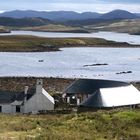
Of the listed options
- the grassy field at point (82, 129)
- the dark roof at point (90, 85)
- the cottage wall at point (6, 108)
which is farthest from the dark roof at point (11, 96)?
the grassy field at point (82, 129)

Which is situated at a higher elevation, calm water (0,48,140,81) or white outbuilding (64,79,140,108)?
white outbuilding (64,79,140,108)

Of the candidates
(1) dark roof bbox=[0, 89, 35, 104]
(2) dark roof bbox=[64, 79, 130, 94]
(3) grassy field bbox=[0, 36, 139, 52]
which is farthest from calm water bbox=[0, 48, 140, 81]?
(1) dark roof bbox=[0, 89, 35, 104]

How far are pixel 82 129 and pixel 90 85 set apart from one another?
2104cm

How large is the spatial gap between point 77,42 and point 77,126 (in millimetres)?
142688

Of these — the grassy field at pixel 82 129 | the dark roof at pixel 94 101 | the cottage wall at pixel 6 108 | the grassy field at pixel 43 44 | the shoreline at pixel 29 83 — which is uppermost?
the grassy field at pixel 82 129

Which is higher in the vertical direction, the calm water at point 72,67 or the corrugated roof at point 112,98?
the corrugated roof at point 112,98

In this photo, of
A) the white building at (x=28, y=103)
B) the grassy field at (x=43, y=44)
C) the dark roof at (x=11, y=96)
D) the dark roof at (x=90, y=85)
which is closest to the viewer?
the white building at (x=28, y=103)

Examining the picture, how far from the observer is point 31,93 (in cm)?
4003

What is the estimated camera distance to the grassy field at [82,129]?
21.0 meters

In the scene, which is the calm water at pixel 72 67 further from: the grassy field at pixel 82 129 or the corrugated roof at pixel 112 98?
the grassy field at pixel 82 129

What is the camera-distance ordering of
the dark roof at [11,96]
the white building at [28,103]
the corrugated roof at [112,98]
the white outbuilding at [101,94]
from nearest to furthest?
1. the white building at [28,103]
2. the corrugated roof at [112,98]
3. the white outbuilding at [101,94]
4. the dark roof at [11,96]

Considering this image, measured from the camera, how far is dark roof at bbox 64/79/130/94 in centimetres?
4353

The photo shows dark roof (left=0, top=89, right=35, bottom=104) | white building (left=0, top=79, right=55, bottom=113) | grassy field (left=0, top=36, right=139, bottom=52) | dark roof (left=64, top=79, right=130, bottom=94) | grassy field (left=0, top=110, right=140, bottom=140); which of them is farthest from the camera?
grassy field (left=0, top=36, right=139, bottom=52)

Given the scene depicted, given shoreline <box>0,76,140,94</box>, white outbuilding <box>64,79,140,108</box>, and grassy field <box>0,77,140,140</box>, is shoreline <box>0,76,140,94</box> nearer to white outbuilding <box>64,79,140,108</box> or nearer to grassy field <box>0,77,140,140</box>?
white outbuilding <box>64,79,140,108</box>
